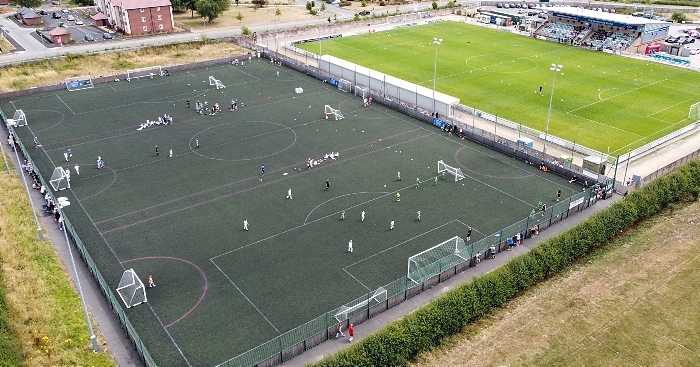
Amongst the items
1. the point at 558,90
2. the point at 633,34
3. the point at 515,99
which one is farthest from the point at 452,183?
the point at 633,34

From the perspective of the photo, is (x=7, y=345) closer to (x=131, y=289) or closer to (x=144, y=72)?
(x=131, y=289)

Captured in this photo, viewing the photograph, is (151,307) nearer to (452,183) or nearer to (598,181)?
(452,183)

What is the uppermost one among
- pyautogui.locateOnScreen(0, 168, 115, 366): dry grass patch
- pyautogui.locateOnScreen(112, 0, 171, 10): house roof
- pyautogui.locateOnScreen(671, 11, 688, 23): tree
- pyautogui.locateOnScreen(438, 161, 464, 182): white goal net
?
pyautogui.locateOnScreen(112, 0, 171, 10): house roof

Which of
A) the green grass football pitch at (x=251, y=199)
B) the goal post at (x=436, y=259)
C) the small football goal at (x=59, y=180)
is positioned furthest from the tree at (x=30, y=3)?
the goal post at (x=436, y=259)

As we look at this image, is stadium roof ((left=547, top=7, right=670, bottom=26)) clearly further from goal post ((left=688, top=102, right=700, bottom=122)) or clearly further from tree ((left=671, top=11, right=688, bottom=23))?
goal post ((left=688, top=102, right=700, bottom=122))

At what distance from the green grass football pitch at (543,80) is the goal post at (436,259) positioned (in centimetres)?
3108

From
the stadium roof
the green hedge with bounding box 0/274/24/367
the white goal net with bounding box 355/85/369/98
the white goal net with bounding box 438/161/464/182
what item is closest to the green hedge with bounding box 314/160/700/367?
the white goal net with bounding box 438/161/464/182

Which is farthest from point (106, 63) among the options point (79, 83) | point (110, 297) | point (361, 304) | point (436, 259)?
point (361, 304)

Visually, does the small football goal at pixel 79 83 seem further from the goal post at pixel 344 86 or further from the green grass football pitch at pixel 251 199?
the goal post at pixel 344 86

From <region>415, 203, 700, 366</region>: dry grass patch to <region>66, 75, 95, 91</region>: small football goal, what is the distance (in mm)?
71703

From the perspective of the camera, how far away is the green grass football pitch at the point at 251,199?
38562mm

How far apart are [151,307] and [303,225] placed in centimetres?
1463

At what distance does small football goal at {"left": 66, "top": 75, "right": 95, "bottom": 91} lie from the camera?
82938mm

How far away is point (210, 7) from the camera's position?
4980 inches
